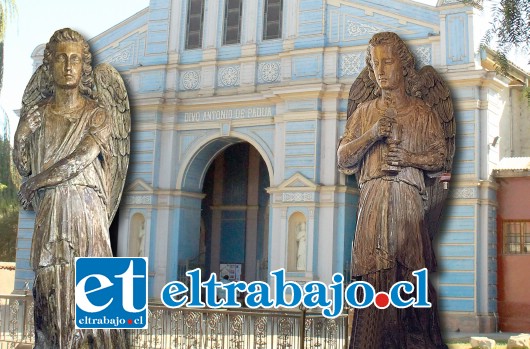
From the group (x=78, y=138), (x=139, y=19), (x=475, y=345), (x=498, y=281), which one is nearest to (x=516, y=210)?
(x=498, y=281)

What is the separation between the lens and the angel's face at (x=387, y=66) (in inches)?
212

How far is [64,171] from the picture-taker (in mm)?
5328

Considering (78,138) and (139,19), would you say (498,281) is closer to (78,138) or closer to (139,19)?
(139,19)

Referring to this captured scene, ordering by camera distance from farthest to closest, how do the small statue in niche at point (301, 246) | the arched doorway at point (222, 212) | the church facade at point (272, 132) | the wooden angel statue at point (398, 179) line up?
the arched doorway at point (222, 212) → the small statue in niche at point (301, 246) → the church facade at point (272, 132) → the wooden angel statue at point (398, 179)

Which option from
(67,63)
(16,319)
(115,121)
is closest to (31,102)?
(67,63)

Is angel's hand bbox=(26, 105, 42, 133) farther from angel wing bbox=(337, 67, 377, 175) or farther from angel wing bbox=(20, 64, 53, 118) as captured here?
angel wing bbox=(337, 67, 377, 175)

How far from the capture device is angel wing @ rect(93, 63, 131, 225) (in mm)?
5676

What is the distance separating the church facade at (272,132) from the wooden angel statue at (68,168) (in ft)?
50.1

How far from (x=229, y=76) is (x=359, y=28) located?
13.8 ft

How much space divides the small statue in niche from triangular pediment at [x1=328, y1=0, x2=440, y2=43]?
535 centimetres

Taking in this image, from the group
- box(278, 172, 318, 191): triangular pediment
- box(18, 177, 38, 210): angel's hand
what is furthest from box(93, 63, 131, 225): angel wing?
box(278, 172, 318, 191): triangular pediment

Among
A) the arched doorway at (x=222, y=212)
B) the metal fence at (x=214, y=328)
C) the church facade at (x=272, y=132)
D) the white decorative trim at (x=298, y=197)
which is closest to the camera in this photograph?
the metal fence at (x=214, y=328)

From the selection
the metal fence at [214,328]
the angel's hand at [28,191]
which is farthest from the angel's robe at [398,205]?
the metal fence at [214,328]

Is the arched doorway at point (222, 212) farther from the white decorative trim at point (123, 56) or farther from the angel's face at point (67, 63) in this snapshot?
the angel's face at point (67, 63)
